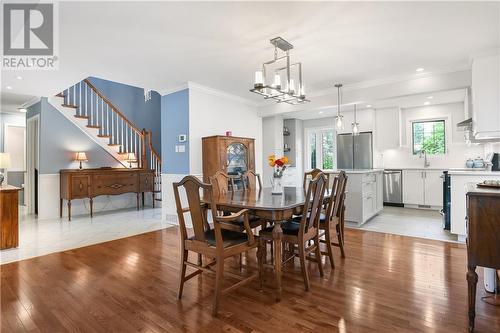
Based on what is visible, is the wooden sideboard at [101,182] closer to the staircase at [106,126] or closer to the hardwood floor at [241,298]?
the staircase at [106,126]

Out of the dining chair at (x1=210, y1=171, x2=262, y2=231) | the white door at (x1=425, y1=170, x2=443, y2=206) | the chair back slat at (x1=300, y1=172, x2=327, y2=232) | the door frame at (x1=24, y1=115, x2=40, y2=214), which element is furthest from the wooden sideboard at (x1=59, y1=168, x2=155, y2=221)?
the white door at (x1=425, y1=170, x2=443, y2=206)

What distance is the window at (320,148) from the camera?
7.96m

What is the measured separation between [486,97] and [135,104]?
7826 millimetres

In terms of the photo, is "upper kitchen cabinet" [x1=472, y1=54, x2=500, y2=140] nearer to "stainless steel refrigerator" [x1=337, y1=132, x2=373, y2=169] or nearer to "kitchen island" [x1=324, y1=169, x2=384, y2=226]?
"kitchen island" [x1=324, y1=169, x2=384, y2=226]

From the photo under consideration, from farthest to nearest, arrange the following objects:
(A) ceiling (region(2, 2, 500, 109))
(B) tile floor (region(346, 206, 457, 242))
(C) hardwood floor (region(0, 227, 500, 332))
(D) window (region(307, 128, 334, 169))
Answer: (D) window (region(307, 128, 334, 169)) < (B) tile floor (region(346, 206, 457, 242)) < (A) ceiling (region(2, 2, 500, 109)) < (C) hardwood floor (region(0, 227, 500, 332))

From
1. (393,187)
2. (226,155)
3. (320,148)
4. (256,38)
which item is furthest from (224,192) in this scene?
(320,148)

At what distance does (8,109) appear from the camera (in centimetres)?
616

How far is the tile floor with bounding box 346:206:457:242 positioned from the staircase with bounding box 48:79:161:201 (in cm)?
504

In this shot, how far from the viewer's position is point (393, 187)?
6457mm

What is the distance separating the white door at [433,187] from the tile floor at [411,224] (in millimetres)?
302

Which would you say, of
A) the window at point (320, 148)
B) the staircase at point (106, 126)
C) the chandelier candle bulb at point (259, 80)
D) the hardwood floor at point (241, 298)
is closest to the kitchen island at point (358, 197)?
the hardwood floor at point (241, 298)

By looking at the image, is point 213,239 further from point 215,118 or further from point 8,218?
point 215,118

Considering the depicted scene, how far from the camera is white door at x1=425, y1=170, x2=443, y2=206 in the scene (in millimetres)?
5922

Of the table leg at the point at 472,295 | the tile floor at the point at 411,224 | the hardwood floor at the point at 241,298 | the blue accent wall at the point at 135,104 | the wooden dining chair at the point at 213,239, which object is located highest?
the blue accent wall at the point at 135,104
